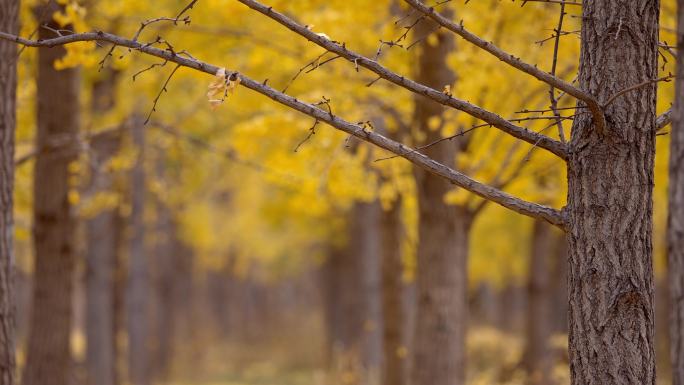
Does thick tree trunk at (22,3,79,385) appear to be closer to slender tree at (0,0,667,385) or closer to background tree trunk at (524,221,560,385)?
slender tree at (0,0,667,385)

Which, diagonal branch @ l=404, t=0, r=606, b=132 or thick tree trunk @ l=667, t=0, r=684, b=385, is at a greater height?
diagonal branch @ l=404, t=0, r=606, b=132

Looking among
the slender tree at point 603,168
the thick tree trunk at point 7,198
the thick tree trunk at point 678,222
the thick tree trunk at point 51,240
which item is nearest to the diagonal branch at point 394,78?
the slender tree at point 603,168

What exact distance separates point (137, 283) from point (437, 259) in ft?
25.0

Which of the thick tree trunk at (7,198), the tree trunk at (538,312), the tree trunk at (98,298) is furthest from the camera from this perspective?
the tree trunk at (538,312)

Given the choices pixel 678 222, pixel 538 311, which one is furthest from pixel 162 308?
pixel 678 222

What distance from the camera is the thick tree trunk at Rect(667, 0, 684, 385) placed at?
192cm

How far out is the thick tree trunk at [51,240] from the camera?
19.9ft

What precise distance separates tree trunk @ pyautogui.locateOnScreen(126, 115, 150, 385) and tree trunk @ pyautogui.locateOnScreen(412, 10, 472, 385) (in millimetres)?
7109

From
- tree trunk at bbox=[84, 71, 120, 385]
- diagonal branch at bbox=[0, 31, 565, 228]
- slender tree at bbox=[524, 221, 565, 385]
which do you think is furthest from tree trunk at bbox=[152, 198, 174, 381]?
diagonal branch at bbox=[0, 31, 565, 228]

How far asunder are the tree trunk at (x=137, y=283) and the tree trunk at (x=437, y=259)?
7.11 meters

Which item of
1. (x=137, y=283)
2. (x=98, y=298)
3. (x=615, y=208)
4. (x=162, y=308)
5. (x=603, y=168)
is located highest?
(x=162, y=308)

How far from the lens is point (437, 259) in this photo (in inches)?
243

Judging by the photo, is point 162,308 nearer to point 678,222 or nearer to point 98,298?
point 98,298

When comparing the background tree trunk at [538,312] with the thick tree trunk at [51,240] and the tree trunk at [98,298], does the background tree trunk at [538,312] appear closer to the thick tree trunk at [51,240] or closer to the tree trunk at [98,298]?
the tree trunk at [98,298]
